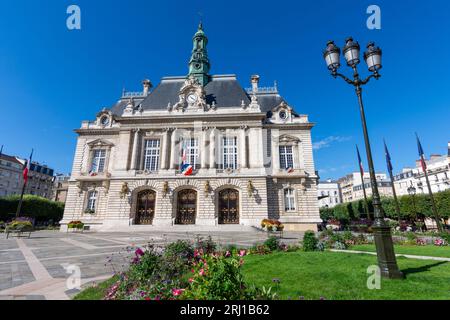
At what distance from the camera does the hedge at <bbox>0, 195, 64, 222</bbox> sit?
3319 cm

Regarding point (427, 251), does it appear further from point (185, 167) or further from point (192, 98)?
point (192, 98)

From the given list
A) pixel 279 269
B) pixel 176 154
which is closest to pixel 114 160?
pixel 176 154

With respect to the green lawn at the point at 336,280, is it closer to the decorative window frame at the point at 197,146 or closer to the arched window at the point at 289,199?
the arched window at the point at 289,199

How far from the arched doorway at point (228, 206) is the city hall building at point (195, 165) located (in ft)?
0.36

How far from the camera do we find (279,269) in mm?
6250

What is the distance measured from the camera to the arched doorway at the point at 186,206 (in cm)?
2466

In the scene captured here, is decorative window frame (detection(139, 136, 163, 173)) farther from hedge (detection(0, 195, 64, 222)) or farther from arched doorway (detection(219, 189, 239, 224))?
hedge (detection(0, 195, 64, 222))

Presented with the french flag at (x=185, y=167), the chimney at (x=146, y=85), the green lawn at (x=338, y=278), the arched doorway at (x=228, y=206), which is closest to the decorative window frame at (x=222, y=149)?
the arched doorway at (x=228, y=206)

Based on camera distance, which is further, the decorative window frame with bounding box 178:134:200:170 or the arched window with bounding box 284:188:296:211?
the decorative window frame with bounding box 178:134:200:170

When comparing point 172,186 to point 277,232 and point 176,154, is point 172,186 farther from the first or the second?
point 277,232


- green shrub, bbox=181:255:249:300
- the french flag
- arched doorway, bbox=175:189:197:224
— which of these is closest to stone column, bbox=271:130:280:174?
the french flag

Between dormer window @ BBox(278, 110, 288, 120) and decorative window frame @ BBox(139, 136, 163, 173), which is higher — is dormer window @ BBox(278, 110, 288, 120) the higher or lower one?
the higher one

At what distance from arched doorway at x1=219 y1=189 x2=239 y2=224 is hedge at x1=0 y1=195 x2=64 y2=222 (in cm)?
3180
